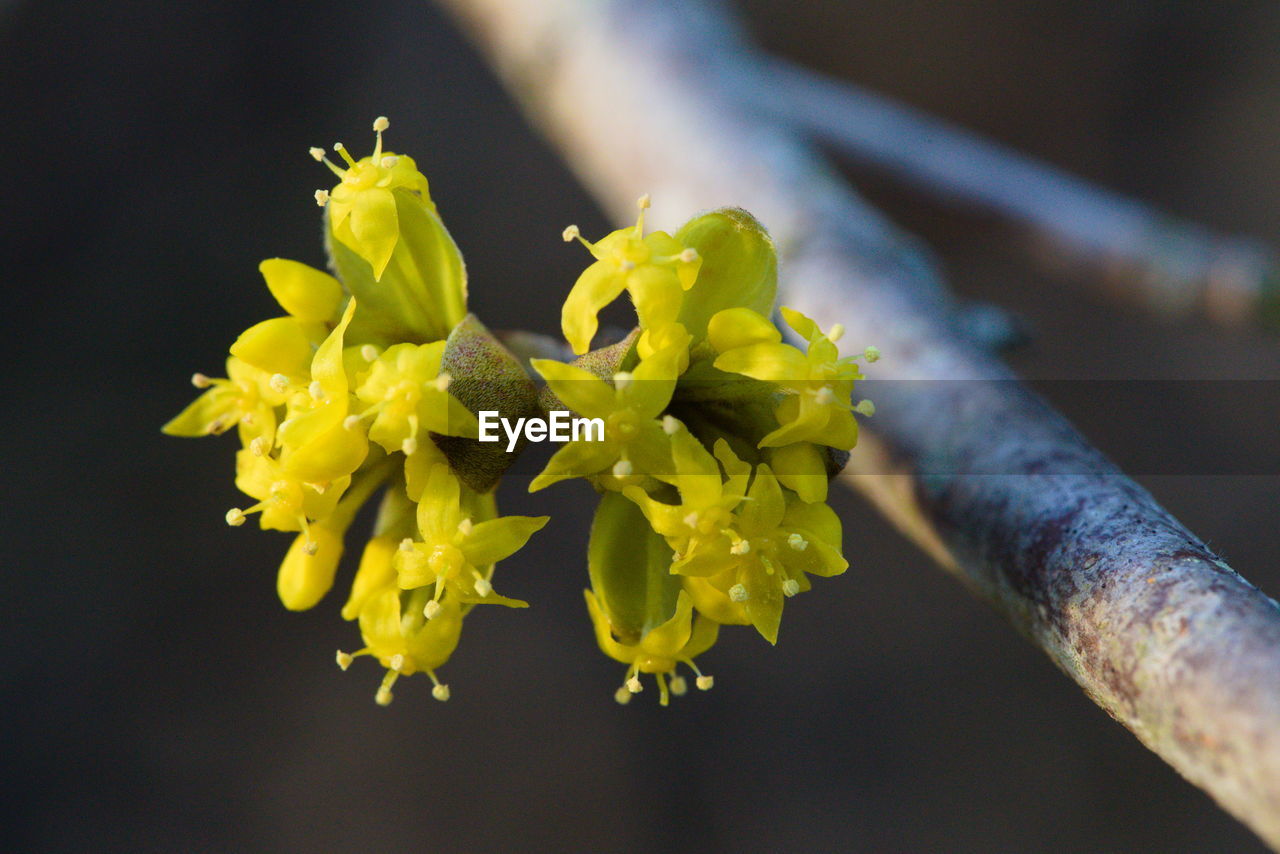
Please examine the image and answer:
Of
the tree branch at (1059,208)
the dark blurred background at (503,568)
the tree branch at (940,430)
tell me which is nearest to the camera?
the tree branch at (940,430)

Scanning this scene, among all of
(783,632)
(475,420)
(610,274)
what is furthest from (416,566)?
Result: (783,632)

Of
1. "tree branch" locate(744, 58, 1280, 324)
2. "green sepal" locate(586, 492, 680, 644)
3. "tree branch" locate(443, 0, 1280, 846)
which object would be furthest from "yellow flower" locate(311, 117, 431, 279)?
"tree branch" locate(744, 58, 1280, 324)

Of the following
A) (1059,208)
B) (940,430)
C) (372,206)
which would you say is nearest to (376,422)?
(372,206)

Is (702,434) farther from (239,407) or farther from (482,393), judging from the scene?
(239,407)

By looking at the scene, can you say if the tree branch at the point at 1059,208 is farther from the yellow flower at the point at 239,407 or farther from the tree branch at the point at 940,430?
the yellow flower at the point at 239,407

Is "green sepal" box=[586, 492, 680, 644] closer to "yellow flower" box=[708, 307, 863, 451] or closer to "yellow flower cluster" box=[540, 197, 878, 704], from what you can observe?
"yellow flower cluster" box=[540, 197, 878, 704]

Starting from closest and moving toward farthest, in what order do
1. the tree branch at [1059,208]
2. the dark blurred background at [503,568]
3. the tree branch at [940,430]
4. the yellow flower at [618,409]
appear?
the tree branch at [940,430] → the yellow flower at [618,409] → the tree branch at [1059,208] → the dark blurred background at [503,568]

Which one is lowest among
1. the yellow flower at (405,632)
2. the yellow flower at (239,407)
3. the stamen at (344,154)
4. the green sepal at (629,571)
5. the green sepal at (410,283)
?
the yellow flower at (405,632)

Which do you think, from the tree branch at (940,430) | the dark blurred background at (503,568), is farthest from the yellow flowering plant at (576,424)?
the dark blurred background at (503,568)
